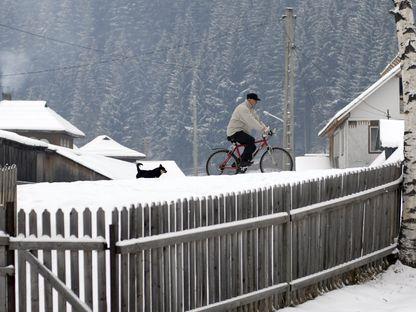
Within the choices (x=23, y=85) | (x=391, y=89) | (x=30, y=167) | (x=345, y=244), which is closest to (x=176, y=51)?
(x=23, y=85)

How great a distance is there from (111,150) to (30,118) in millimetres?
18981

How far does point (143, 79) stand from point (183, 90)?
38.8 ft

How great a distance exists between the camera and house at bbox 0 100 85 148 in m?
48.6

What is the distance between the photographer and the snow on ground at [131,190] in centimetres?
1289

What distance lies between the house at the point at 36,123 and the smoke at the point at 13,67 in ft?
308

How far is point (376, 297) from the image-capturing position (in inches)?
412

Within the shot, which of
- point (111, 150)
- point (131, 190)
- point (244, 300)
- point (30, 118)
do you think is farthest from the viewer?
point (111, 150)

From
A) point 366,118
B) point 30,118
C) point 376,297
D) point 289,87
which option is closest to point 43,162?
point 289,87

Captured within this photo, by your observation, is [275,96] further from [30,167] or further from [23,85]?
[30,167]

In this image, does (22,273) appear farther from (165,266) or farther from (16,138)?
(16,138)

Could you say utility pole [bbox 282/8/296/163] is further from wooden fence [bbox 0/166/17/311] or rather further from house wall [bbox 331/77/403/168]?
wooden fence [bbox 0/166/17/311]

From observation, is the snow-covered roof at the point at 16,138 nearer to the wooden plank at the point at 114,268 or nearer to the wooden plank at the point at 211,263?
the wooden plank at the point at 211,263

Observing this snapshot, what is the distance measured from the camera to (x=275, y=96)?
110 metres

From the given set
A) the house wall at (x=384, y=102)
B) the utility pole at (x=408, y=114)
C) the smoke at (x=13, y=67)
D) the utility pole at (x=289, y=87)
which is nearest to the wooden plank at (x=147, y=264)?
the utility pole at (x=408, y=114)
